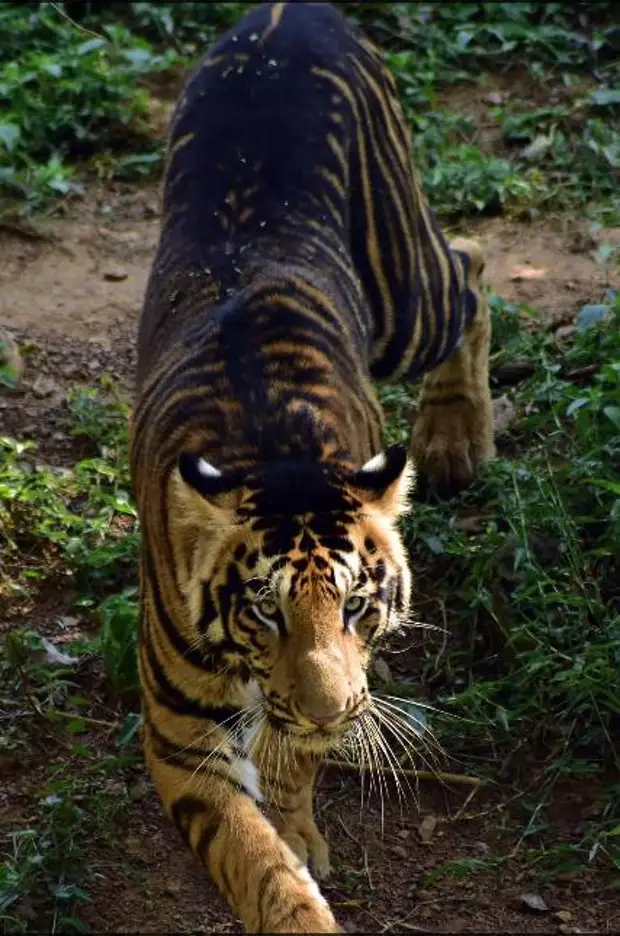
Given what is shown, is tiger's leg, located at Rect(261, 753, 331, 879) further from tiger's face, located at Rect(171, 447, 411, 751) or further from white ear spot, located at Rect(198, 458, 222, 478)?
white ear spot, located at Rect(198, 458, 222, 478)

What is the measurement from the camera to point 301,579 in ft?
12.3

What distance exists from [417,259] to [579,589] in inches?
48.2

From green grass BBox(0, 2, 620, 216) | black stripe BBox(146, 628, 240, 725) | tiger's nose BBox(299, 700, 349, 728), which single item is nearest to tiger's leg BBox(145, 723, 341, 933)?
black stripe BBox(146, 628, 240, 725)

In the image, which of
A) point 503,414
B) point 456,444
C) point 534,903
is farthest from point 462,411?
point 534,903

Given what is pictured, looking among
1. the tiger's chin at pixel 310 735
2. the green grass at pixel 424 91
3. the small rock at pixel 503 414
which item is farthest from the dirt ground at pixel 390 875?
the green grass at pixel 424 91

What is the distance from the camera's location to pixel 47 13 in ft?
28.3

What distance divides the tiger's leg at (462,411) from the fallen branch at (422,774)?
1328mm

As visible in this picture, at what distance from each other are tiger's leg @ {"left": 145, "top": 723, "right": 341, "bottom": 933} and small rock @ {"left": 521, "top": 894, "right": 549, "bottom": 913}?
716 millimetres

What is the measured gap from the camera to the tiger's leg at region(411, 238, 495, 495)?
6047mm

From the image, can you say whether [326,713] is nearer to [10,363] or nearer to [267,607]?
[267,607]

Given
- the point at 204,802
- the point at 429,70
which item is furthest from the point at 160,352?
the point at 429,70

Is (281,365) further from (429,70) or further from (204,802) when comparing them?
(429,70)

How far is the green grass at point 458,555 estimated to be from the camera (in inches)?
190

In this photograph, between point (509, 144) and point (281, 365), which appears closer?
point (281, 365)
